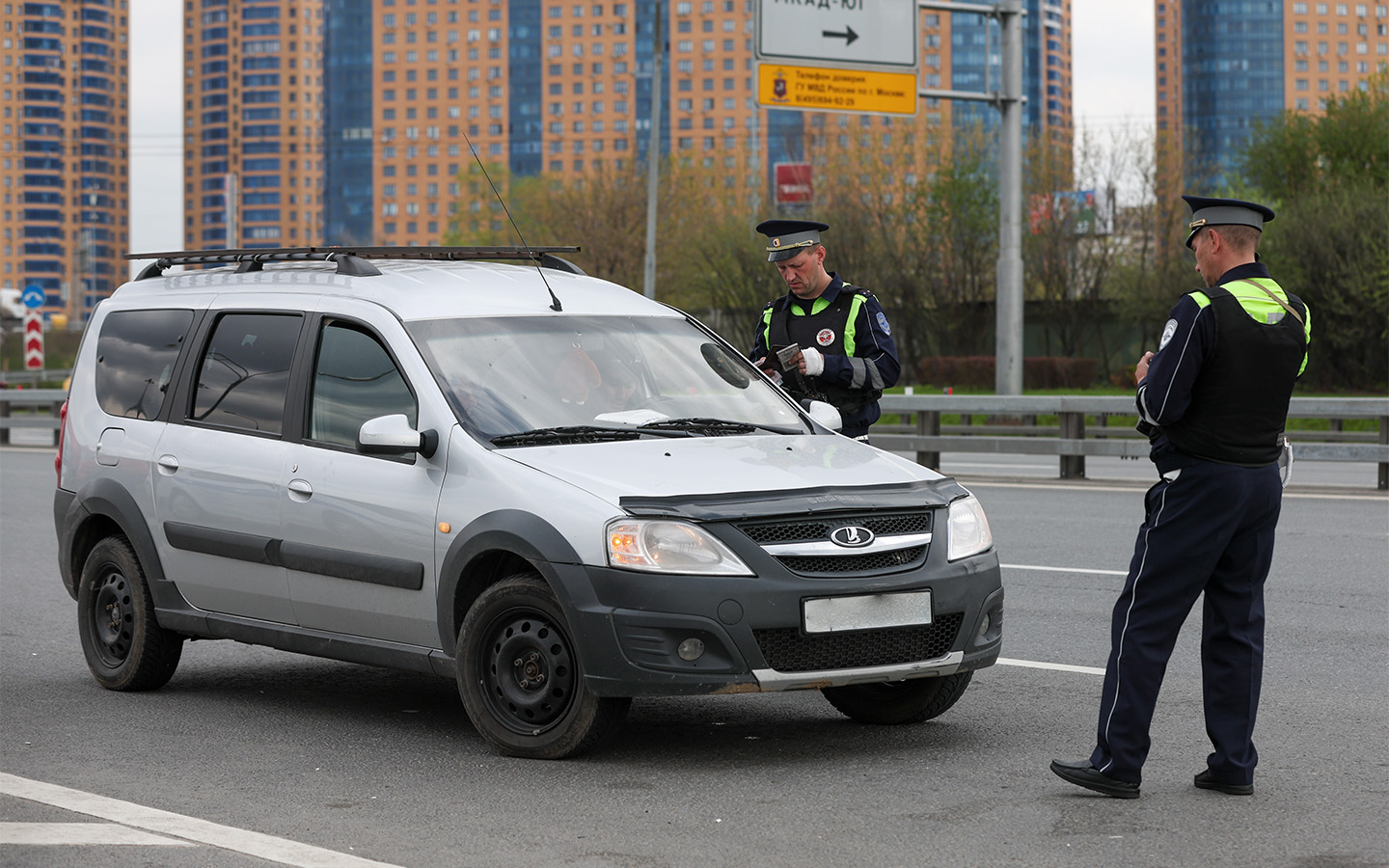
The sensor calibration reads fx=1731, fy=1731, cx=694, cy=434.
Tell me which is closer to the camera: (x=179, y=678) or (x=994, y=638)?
(x=994, y=638)

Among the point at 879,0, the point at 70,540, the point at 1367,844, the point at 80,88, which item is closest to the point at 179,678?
the point at 70,540

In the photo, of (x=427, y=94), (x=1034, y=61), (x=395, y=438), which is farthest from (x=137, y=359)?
(x=427, y=94)

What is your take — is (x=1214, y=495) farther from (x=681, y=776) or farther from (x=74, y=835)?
(x=74, y=835)

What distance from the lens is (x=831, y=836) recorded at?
15.3 ft

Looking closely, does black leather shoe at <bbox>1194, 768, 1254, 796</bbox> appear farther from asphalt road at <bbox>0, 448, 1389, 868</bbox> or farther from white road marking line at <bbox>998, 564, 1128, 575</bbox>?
white road marking line at <bbox>998, 564, 1128, 575</bbox>

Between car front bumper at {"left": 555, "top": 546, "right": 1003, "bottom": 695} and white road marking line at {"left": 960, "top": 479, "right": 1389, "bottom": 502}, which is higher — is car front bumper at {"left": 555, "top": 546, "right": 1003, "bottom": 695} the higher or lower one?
the higher one

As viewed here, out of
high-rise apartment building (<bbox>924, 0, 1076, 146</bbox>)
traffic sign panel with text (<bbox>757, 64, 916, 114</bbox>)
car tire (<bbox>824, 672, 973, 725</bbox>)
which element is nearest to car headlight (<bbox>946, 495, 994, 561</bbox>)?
car tire (<bbox>824, 672, 973, 725</bbox>)

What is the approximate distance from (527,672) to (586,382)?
3.85 feet

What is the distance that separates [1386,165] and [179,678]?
50.2 m

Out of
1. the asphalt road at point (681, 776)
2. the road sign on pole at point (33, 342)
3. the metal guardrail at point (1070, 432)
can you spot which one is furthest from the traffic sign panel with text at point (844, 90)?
the road sign on pole at point (33, 342)

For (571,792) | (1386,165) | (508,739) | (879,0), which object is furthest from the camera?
(1386,165)

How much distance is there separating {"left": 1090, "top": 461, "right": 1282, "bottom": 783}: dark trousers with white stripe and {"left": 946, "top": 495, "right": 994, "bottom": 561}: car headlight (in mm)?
623

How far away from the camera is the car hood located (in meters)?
5.38

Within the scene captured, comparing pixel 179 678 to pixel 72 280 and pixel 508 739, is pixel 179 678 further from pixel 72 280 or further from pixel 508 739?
pixel 72 280
